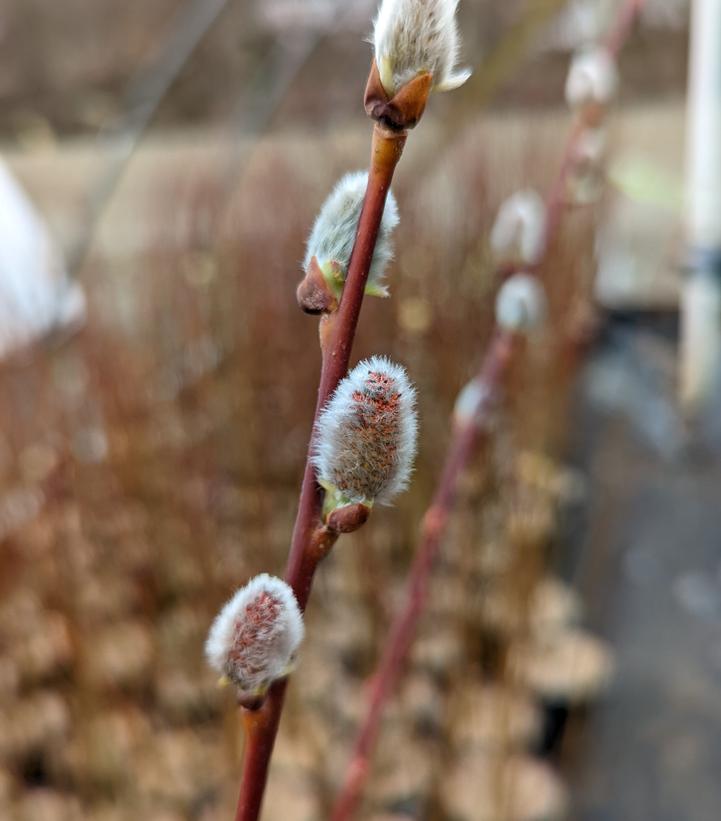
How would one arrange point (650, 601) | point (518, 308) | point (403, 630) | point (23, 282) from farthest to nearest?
point (650, 601)
point (23, 282)
point (518, 308)
point (403, 630)

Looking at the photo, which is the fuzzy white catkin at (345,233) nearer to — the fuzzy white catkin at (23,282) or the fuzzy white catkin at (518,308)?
the fuzzy white catkin at (518,308)

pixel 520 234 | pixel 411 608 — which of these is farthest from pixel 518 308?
pixel 411 608

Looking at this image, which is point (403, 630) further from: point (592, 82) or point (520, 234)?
point (592, 82)

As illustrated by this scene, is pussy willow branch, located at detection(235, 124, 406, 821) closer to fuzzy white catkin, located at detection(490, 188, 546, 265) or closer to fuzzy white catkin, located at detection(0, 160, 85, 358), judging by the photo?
fuzzy white catkin, located at detection(490, 188, 546, 265)

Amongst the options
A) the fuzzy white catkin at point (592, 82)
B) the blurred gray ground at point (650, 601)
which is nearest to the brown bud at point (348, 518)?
the fuzzy white catkin at point (592, 82)

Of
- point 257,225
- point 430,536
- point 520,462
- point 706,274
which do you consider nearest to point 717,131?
point 706,274

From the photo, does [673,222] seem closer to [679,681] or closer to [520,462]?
[520,462]

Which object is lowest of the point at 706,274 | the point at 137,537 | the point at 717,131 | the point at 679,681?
the point at 679,681

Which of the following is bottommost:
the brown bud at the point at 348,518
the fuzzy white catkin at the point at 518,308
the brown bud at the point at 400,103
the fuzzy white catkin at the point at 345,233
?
the brown bud at the point at 348,518
